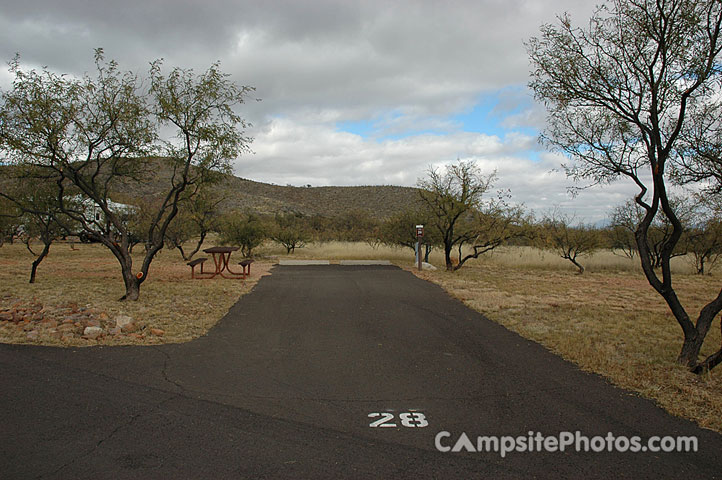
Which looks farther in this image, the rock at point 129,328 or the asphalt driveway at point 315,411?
the rock at point 129,328

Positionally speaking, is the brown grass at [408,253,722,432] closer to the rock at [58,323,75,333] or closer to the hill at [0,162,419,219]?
the rock at [58,323,75,333]

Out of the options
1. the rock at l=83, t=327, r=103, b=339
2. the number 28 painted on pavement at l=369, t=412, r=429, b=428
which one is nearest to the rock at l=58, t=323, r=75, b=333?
the rock at l=83, t=327, r=103, b=339

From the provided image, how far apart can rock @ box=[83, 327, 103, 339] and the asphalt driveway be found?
0.84m

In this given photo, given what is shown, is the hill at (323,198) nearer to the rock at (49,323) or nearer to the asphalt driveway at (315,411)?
the rock at (49,323)

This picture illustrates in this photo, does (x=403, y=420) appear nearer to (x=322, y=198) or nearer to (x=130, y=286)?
(x=130, y=286)

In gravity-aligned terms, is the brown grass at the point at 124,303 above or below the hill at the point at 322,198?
below

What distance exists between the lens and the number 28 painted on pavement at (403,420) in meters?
4.50

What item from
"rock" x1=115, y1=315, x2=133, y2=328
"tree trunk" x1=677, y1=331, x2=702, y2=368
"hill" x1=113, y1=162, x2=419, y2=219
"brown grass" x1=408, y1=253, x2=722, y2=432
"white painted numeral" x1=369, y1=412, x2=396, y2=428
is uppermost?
"hill" x1=113, y1=162, x2=419, y2=219

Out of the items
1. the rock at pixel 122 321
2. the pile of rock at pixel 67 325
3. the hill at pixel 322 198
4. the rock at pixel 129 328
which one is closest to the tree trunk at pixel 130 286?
the pile of rock at pixel 67 325

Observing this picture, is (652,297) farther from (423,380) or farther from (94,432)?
(94,432)

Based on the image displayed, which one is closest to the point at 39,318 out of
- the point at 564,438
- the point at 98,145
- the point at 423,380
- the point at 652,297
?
the point at 98,145

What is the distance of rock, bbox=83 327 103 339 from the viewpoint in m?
7.86

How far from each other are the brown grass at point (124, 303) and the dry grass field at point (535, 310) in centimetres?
2

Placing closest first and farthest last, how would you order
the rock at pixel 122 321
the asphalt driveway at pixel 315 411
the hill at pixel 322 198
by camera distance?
1. the asphalt driveway at pixel 315 411
2. the rock at pixel 122 321
3. the hill at pixel 322 198
